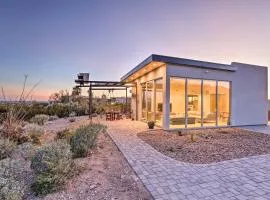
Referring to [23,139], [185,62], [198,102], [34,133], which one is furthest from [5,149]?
[198,102]

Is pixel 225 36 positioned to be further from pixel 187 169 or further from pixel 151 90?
pixel 187 169

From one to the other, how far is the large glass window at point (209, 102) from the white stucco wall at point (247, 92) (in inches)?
17.3

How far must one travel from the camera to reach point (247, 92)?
1220 centimetres

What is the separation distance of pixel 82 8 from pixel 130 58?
685cm

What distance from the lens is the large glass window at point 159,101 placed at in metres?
10.6

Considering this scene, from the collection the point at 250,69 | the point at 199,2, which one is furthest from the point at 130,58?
the point at 250,69

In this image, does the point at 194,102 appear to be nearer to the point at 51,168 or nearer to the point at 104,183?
the point at 104,183

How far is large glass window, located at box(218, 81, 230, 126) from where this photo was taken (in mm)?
11250

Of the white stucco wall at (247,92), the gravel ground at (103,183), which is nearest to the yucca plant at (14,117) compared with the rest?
the gravel ground at (103,183)

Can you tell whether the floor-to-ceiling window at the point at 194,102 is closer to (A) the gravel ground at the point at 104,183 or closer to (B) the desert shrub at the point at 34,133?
(A) the gravel ground at the point at 104,183

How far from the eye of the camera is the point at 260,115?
12734mm

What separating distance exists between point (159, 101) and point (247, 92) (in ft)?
18.8

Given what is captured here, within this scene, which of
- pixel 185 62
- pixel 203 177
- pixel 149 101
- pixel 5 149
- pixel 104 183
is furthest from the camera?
pixel 149 101

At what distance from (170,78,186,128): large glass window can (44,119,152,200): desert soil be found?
5605 mm
